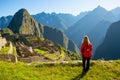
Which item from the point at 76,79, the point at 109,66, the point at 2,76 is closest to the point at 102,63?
the point at 109,66

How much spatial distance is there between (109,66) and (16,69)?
6355 millimetres

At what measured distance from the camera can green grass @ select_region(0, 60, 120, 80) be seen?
17.6m

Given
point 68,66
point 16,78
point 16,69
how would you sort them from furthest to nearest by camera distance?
1. point 68,66
2. point 16,69
3. point 16,78

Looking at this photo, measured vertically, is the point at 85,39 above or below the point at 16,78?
above

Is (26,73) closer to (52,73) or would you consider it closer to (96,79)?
(52,73)

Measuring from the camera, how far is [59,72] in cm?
1881

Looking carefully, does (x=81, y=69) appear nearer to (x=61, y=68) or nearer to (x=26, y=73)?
(x=61, y=68)

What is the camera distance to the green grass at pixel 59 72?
17.6 metres

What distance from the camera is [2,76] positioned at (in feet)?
56.3

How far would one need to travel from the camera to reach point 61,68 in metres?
19.7

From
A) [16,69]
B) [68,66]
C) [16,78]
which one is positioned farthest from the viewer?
[68,66]

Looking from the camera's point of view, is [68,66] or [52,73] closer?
[52,73]

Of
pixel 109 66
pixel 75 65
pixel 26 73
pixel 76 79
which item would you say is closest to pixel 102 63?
pixel 109 66

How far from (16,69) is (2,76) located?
4.98 ft
